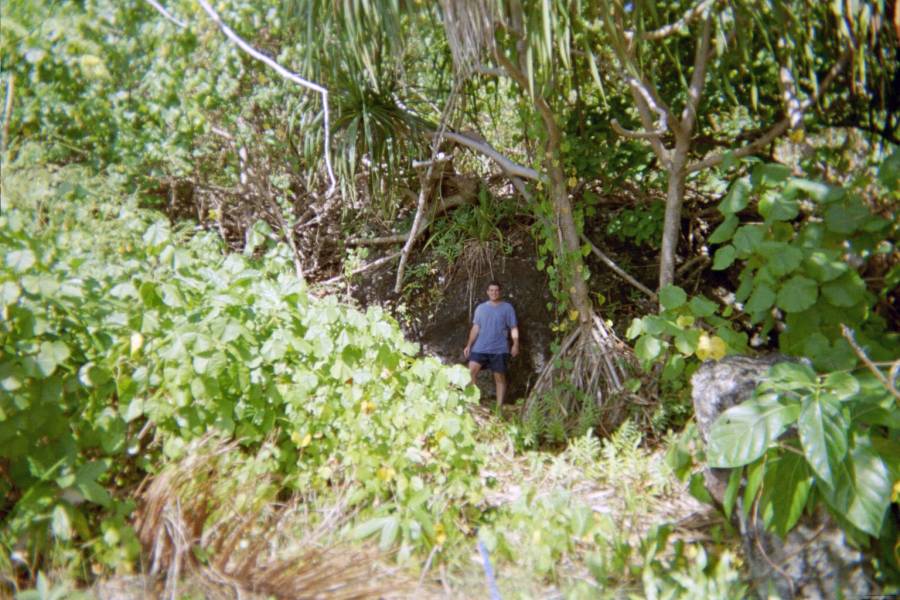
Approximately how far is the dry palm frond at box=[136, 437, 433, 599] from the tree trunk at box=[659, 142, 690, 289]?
234cm

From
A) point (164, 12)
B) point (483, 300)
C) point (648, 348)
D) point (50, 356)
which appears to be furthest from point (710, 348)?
point (164, 12)

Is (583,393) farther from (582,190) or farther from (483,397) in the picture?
(582,190)

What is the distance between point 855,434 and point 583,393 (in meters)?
2.46

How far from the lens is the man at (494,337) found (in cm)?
470

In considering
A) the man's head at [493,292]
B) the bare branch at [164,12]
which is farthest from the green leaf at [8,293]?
the man's head at [493,292]

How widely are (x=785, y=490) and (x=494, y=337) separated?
3003 millimetres

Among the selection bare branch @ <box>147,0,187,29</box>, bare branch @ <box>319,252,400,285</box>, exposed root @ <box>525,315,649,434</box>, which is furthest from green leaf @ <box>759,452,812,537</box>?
bare branch @ <box>319,252,400,285</box>

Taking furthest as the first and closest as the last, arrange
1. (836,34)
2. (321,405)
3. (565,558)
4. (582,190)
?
(582,190) < (836,34) < (321,405) < (565,558)

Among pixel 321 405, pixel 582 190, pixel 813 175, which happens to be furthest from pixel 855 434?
pixel 582 190

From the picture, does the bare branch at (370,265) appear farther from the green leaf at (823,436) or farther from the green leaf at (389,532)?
the green leaf at (823,436)

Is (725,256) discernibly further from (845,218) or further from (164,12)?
(164,12)

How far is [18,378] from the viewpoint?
5.85ft

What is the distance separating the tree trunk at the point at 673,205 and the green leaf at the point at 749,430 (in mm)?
1896

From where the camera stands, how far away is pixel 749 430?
168cm
